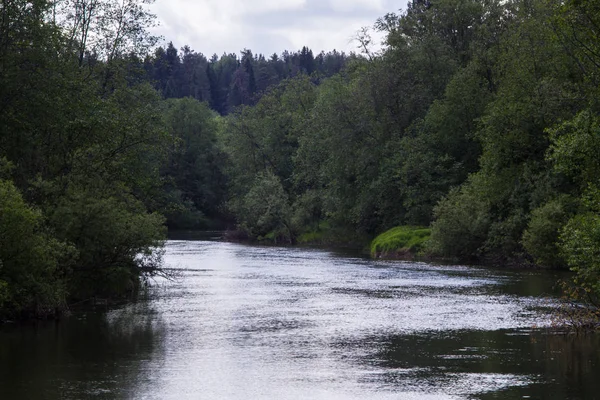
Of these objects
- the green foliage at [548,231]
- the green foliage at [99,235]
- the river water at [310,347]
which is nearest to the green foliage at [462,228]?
the green foliage at [548,231]

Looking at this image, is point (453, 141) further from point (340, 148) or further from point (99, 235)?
point (99, 235)

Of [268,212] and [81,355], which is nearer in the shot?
[81,355]

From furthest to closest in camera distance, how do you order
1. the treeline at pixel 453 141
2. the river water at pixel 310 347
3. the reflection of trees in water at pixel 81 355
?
the treeline at pixel 453 141, the river water at pixel 310 347, the reflection of trees in water at pixel 81 355

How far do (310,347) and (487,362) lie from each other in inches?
218

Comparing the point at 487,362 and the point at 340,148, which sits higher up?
the point at 340,148

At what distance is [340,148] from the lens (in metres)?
79.4

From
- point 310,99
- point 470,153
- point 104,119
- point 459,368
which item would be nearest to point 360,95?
point 470,153

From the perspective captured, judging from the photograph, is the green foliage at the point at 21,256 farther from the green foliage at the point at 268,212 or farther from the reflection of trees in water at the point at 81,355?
the green foliage at the point at 268,212

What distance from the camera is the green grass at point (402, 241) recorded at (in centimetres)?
6397

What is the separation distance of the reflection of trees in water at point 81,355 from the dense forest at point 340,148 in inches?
65.1

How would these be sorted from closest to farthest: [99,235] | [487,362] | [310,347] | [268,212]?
[487,362] → [310,347] → [99,235] → [268,212]

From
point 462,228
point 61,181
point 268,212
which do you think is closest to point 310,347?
point 61,181

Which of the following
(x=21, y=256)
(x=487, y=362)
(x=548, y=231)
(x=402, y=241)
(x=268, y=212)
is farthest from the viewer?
(x=268, y=212)

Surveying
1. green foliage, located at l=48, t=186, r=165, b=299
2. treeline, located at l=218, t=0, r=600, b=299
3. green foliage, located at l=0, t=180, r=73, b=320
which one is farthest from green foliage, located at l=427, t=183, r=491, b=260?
green foliage, located at l=0, t=180, r=73, b=320
